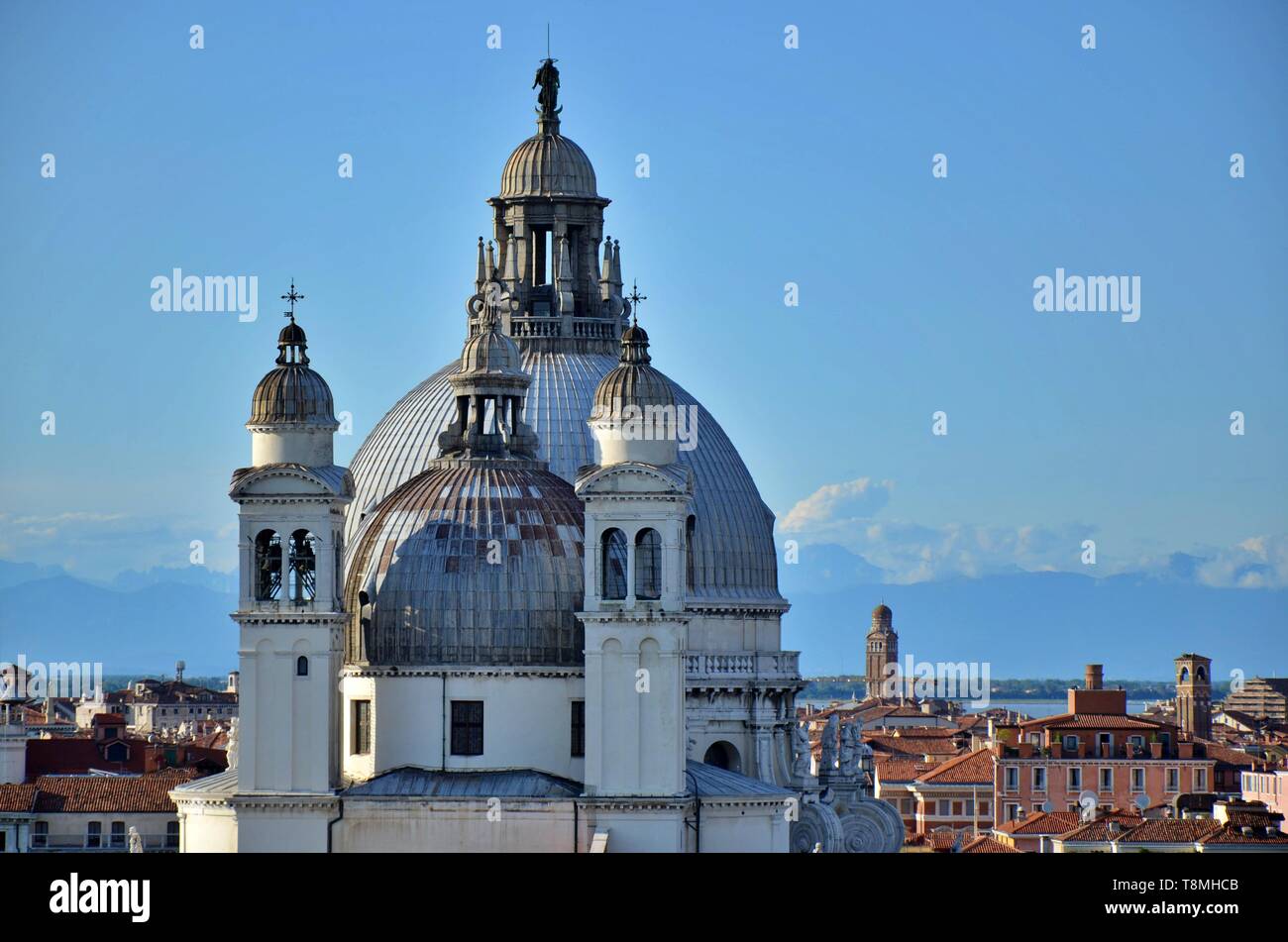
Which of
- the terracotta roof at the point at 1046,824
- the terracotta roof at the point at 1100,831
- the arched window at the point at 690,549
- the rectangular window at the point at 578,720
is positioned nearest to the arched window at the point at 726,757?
the arched window at the point at 690,549

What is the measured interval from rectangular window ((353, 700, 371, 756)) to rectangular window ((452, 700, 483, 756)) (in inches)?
67.3

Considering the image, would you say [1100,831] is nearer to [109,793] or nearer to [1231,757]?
[109,793]

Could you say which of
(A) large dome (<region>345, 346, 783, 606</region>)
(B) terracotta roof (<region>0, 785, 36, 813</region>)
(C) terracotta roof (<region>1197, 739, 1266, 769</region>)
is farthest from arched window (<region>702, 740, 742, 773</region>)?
(C) terracotta roof (<region>1197, 739, 1266, 769</region>)

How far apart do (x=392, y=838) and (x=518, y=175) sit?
22.0 meters

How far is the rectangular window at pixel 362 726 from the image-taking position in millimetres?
70688

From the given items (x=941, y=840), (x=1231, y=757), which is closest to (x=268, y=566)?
(x=941, y=840)

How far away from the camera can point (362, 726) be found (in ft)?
233

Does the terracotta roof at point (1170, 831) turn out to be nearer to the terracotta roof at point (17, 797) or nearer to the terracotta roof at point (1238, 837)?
the terracotta roof at point (1238, 837)

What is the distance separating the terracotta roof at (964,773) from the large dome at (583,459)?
5634 cm

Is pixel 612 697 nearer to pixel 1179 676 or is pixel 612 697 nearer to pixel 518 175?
pixel 518 175

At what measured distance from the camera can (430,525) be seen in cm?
7175
